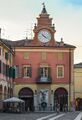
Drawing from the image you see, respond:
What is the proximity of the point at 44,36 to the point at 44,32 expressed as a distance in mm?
685

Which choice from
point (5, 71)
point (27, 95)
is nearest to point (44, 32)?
point (27, 95)

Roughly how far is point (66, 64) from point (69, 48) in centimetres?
275

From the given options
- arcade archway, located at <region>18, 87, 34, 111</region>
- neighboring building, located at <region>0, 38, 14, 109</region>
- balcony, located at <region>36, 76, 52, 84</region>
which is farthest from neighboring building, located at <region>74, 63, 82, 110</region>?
neighboring building, located at <region>0, 38, 14, 109</region>

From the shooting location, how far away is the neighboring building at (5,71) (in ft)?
298

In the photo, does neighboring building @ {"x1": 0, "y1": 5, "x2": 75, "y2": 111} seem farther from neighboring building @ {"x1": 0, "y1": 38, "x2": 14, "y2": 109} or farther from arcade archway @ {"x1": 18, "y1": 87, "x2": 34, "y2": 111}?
neighboring building @ {"x1": 0, "y1": 38, "x2": 14, "y2": 109}

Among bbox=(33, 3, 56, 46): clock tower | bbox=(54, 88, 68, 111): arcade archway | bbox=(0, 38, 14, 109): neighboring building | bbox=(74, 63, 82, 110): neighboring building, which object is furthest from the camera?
bbox=(74, 63, 82, 110): neighboring building

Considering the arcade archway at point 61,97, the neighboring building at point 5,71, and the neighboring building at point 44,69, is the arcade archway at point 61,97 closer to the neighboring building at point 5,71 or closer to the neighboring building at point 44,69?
the neighboring building at point 44,69

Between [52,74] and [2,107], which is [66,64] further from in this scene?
[2,107]

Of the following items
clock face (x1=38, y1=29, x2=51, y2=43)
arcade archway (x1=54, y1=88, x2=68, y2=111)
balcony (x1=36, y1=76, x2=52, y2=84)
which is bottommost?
arcade archway (x1=54, y1=88, x2=68, y2=111)

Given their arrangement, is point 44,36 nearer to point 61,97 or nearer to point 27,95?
point 27,95

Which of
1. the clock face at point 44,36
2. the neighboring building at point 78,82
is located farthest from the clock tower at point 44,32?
the neighboring building at point 78,82

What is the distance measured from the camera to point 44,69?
102m

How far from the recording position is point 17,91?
102 m

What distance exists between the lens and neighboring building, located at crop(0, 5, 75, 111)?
101750 millimetres
